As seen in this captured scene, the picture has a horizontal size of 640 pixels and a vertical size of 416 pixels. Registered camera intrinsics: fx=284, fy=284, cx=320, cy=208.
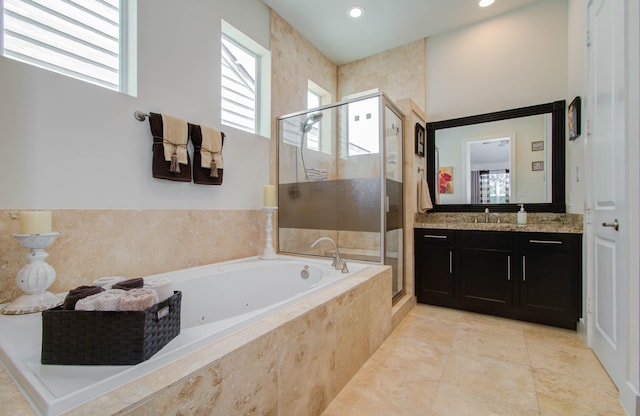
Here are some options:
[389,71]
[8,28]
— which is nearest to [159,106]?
[8,28]

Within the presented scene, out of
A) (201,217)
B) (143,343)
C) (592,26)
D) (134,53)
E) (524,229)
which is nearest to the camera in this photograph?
(143,343)

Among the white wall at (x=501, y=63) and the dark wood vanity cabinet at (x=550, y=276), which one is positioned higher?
the white wall at (x=501, y=63)

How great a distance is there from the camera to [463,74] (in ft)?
10.5

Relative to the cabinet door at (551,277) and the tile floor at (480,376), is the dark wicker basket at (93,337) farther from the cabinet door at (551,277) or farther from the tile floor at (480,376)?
the cabinet door at (551,277)

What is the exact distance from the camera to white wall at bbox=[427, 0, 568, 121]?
2750 mm

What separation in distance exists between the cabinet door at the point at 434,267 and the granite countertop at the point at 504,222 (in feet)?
0.37

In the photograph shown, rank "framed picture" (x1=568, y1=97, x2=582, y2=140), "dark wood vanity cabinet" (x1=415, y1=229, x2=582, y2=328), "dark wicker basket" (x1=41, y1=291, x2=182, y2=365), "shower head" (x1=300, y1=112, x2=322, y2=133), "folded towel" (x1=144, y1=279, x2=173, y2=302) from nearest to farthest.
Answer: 1. "dark wicker basket" (x1=41, y1=291, x2=182, y2=365)
2. "folded towel" (x1=144, y1=279, x2=173, y2=302)
3. "framed picture" (x1=568, y1=97, x2=582, y2=140)
4. "dark wood vanity cabinet" (x1=415, y1=229, x2=582, y2=328)
5. "shower head" (x1=300, y1=112, x2=322, y2=133)

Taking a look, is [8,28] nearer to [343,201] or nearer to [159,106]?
[159,106]

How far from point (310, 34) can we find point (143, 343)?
136 inches

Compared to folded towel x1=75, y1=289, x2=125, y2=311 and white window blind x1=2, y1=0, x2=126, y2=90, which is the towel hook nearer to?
white window blind x1=2, y1=0, x2=126, y2=90

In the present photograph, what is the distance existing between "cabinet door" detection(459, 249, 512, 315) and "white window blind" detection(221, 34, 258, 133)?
248 cm

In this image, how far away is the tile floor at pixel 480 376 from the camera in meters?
1.46

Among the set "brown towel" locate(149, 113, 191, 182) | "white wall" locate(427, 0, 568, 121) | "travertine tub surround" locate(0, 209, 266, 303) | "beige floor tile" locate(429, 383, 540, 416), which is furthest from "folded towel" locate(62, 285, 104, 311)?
"white wall" locate(427, 0, 568, 121)

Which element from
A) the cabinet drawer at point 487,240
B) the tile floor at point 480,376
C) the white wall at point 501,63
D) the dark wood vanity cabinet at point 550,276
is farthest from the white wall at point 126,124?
the dark wood vanity cabinet at point 550,276
